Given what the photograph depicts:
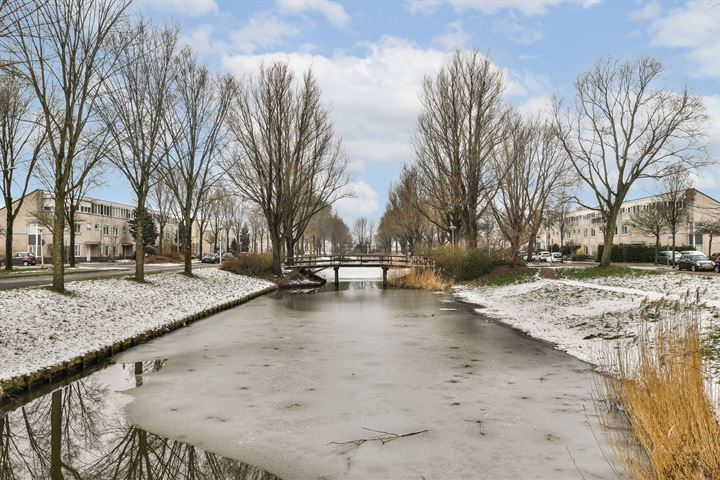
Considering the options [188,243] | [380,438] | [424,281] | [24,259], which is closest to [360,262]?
[424,281]

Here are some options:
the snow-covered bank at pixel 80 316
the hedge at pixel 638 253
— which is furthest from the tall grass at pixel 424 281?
the hedge at pixel 638 253

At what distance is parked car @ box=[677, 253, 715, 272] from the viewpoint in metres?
34.4

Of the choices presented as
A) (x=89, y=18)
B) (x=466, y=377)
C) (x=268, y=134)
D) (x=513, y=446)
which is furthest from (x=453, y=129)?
(x=513, y=446)

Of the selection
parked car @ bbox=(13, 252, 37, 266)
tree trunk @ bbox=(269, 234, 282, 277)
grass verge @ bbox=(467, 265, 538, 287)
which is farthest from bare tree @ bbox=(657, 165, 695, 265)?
parked car @ bbox=(13, 252, 37, 266)

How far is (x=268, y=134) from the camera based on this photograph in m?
32.4

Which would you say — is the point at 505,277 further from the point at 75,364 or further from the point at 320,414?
the point at 320,414

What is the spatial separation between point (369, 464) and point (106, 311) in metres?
11.4

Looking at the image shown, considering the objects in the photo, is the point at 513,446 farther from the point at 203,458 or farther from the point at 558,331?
the point at 558,331

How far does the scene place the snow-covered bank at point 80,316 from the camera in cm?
982

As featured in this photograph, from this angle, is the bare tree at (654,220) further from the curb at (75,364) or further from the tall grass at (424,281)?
the curb at (75,364)

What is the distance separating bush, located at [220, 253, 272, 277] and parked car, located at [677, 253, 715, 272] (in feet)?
93.0

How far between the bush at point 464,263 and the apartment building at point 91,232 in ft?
134

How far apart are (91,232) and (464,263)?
183 ft

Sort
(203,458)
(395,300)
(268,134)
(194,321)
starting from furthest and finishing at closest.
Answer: (268,134) → (395,300) → (194,321) → (203,458)
